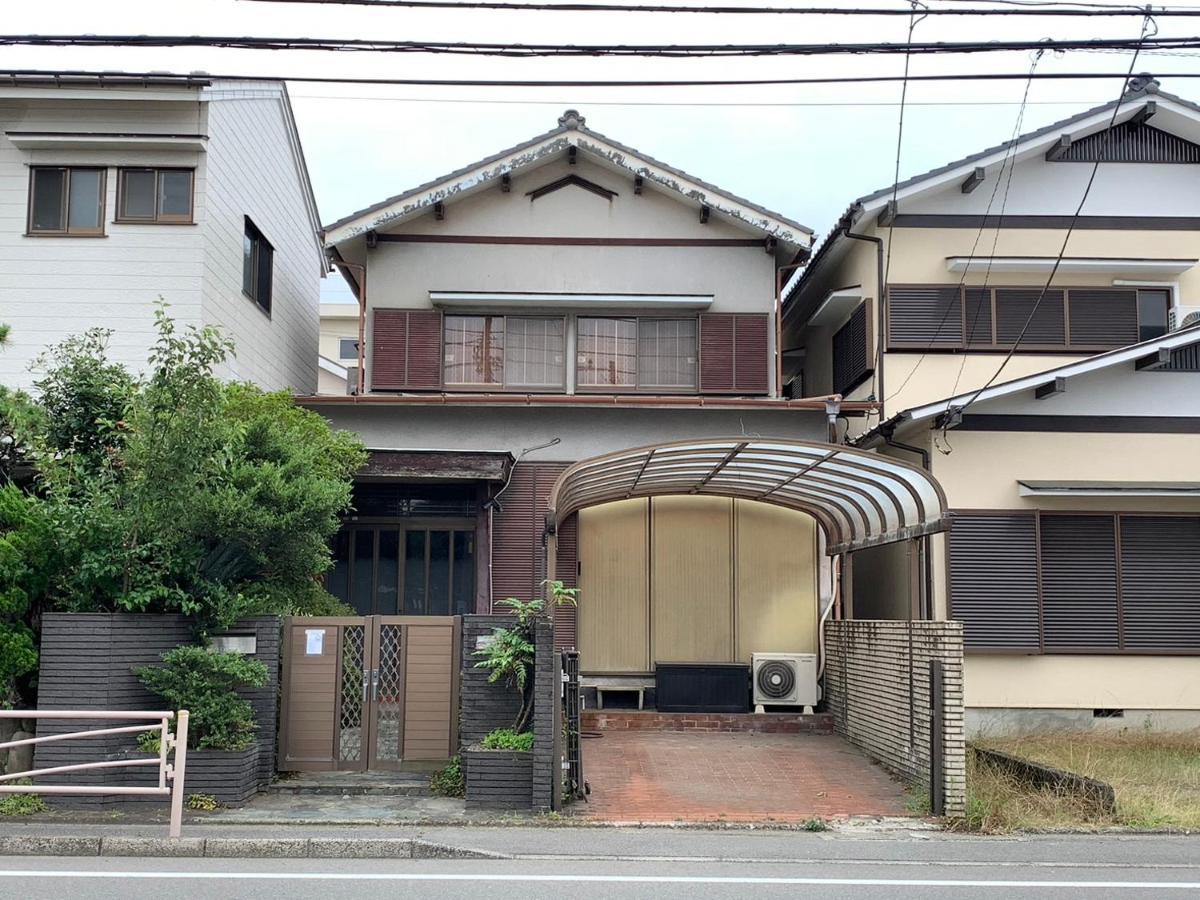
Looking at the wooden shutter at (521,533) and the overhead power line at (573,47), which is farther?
the wooden shutter at (521,533)

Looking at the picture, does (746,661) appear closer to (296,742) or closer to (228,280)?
(296,742)

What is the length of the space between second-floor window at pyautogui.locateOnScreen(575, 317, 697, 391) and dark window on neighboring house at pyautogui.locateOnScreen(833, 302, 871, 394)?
261cm

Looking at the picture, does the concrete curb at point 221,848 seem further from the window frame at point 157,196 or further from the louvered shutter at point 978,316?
the louvered shutter at point 978,316

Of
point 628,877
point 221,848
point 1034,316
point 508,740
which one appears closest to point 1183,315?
point 1034,316

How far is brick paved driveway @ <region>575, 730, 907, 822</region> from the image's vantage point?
10797 millimetres

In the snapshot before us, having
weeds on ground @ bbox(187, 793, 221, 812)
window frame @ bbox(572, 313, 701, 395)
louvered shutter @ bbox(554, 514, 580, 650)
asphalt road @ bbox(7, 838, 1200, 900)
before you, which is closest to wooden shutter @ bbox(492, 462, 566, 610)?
louvered shutter @ bbox(554, 514, 580, 650)

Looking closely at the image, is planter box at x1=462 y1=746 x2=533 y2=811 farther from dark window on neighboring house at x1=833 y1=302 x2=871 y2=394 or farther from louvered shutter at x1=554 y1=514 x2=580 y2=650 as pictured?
dark window on neighboring house at x1=833 y1=302 x2=871 y2=394

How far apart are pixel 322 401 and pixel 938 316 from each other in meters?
9.14

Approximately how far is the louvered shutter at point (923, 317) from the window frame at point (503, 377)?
495cm

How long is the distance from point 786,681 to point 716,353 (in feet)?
16.9

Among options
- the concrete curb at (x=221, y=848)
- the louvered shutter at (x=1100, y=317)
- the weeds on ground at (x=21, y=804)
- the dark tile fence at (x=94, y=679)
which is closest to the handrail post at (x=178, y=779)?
the concrete curb at (x=221, y=848)

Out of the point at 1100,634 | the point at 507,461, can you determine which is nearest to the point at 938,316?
the point at 1100,634

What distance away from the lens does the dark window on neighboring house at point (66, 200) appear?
52.1 ft

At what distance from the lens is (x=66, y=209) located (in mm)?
15898
